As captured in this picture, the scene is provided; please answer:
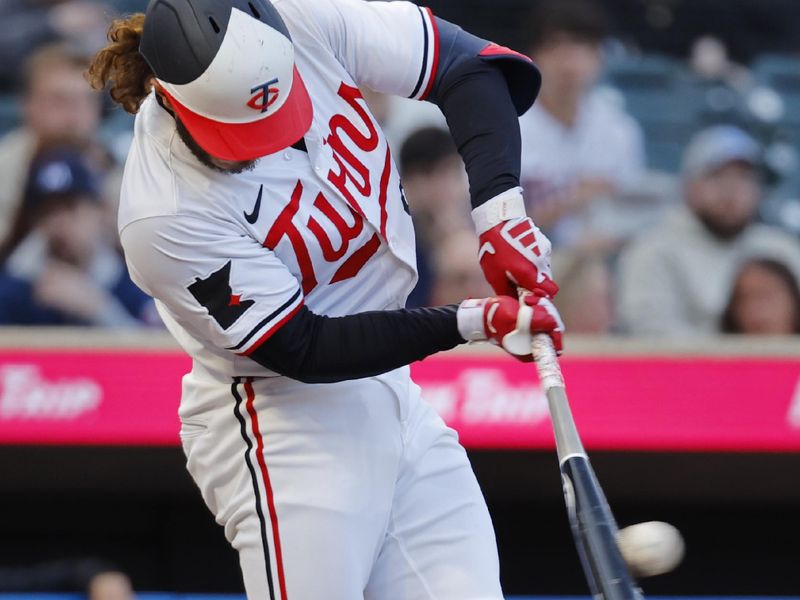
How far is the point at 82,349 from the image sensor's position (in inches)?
130

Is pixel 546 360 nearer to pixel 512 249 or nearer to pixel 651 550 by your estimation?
pixel 512 249

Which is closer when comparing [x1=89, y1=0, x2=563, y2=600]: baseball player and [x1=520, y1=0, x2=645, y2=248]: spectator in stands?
[x1=89, y1=0, x2=563, y2=600]: baseball player

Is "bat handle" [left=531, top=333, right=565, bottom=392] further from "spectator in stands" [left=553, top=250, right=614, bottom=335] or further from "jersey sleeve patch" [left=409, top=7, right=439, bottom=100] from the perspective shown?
"spectator in stands" [left=553, top=250, right=614, bottom=335]

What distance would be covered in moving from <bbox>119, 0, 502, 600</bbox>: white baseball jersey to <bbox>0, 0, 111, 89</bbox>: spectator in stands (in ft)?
6.88

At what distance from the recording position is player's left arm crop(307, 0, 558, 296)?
1808mm

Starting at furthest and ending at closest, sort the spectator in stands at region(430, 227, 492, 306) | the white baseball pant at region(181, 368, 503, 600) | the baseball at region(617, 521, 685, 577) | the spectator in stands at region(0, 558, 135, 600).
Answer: the spectator in stands at region(430, 227, 492, 306) → the spectator in stands at region(0, 558, 135, 600) → the white baseball pant at region(181, 368, 503, 600) → the baseball at region(617, 521, 685, 577)

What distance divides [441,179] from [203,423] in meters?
1.86

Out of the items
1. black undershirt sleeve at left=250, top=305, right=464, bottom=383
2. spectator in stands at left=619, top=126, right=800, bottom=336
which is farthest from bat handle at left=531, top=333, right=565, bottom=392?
spectator in stands at left=619, top=126, right=800, bottom=336

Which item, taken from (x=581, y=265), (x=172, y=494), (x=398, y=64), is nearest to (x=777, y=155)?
(x=581, y=265)

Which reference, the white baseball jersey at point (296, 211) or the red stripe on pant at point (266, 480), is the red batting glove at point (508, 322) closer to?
the white baseball jersey at point (296, 211)

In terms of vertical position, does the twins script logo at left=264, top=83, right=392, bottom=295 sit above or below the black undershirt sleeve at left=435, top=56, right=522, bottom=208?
below

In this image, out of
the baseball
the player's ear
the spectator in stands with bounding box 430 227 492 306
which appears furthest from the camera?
the spectator in stands with bounding box 430 227 492 306

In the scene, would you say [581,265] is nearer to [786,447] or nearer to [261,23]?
[786,447]

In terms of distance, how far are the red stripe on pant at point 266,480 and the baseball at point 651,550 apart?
487 millimetres
